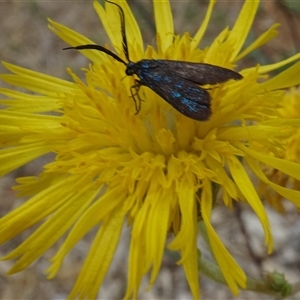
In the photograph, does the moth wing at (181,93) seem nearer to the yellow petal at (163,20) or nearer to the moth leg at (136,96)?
the moth leg at (136,96)

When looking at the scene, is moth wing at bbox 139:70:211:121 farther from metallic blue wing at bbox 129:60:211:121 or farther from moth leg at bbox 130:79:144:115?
moth leg at bbox 130:79:144:115

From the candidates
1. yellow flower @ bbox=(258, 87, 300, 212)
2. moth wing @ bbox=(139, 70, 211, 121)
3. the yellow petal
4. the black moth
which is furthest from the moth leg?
yellow flower @ bbox=(258, 87, 300, 212)

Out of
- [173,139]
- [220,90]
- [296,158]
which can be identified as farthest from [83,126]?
[296,158]

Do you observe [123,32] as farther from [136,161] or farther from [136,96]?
[136,161]

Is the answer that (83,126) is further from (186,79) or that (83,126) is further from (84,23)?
(84,23)

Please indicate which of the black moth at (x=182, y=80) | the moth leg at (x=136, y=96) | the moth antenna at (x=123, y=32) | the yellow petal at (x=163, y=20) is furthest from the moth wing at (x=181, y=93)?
the yellow petal at (x=163, y=20)

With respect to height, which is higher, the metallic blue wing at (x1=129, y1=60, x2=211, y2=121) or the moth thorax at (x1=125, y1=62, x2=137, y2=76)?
the moth thorax at (x1=125, y1=62, x2=137, y2=76)

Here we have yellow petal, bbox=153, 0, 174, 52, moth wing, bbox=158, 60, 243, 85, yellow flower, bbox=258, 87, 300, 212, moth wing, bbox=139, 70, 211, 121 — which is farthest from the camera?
yellow petal, bbox=153, 0, 174, 52
